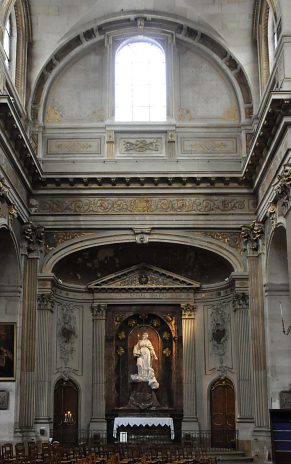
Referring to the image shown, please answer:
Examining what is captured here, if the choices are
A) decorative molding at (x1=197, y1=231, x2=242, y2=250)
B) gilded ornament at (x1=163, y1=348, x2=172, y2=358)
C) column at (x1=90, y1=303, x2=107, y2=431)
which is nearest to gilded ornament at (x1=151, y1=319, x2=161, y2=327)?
gilded ornament at (x1=163, y1=348, x2=172, y2=358)

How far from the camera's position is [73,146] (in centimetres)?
2889

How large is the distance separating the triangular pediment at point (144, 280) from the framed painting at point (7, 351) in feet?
15.4

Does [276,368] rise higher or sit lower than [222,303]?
lower

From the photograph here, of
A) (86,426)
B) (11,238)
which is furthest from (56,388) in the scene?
(11,238)

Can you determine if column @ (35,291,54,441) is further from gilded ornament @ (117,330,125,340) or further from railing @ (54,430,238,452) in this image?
gilded ornament @ (117,330,125,340)

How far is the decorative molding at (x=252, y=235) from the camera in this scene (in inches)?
1047

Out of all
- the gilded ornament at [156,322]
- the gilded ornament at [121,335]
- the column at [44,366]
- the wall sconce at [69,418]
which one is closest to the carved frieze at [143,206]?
the column at [44,366]

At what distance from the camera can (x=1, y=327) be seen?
2570 cm

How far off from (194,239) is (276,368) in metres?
5.48

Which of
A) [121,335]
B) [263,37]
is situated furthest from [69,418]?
[263,37]

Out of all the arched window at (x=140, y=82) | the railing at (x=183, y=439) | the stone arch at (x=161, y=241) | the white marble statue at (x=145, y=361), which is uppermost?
the arched window at (x=140, y=82)

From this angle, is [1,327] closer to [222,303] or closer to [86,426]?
[86,426]

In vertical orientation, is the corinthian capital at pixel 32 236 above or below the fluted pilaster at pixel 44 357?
above

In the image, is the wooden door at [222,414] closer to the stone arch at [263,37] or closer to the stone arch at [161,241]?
the stone arch at [161,241]
